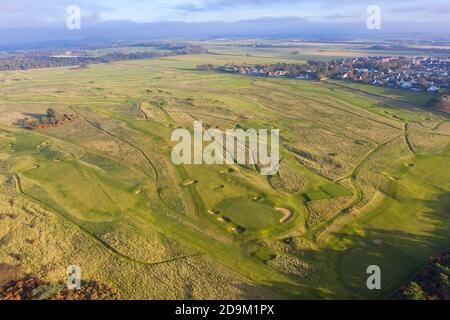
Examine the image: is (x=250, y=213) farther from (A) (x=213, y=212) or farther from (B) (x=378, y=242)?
(B) (x=378, y=242)

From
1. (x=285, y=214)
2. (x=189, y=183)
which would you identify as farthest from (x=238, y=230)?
(x=189, y=183)

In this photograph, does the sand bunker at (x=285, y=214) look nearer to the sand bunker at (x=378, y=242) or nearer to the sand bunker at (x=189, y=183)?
the sand bunker at (x=378, y=242)

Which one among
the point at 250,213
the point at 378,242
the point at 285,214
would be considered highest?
the point at 250,213

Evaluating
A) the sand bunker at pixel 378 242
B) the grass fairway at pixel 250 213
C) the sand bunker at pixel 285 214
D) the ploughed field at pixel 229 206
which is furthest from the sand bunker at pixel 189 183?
the sand bunker at pixel 378 242

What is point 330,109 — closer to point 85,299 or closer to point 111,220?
point 111,220

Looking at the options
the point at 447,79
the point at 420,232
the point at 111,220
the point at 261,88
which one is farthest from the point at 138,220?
the point at 447,79

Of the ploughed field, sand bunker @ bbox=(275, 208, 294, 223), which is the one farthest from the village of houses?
sand bunker @ bbox=(275, 208, 294, 223)
